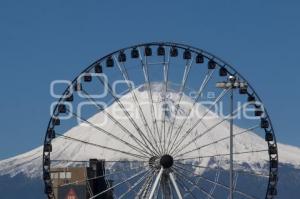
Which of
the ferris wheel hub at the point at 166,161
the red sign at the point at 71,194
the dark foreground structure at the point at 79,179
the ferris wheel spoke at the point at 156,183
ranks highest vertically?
the dark foreground structure at the point at 79,179

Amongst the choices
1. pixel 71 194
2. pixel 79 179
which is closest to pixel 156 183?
pixel 71 194

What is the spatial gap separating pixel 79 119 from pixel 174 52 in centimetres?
1311

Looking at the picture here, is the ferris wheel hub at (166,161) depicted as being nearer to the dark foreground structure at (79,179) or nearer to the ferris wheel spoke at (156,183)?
the ferris wheel spoke at (156,183)

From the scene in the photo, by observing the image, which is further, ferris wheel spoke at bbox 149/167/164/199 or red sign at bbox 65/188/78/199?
red sign at bbox 65/188/78/199

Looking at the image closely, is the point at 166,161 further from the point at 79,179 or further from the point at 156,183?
the point at 79,179

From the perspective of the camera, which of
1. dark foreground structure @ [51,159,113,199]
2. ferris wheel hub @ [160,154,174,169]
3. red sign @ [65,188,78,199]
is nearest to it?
ferris wheel hub @ [160,154,174,169]

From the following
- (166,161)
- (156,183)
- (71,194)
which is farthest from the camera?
(71,194)

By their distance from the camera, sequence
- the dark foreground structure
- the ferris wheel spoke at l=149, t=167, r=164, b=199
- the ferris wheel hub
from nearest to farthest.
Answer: the ferris wheel spoke at l=149, t=167, r=164, b=199, the ferris wheel hub, the dark foreground structure

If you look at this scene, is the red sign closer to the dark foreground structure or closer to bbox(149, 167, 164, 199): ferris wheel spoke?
the dark foreground structure

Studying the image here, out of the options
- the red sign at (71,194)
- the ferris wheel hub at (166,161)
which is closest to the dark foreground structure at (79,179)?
the red sign at (71,194)

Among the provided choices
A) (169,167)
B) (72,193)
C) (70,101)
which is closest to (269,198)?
(169,167)

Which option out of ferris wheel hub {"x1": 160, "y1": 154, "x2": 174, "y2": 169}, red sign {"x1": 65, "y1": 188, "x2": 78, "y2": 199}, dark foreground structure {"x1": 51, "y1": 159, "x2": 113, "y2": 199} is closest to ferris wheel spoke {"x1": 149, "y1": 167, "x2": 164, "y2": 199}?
ferris wheel hub {"x1": 160, "y1": 154, "x2": 174, "y2": 169}

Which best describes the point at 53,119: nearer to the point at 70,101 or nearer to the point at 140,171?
the point at 70,101

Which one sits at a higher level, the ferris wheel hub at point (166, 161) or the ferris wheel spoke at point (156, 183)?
the ferris wheel hub at point (166, 161)
